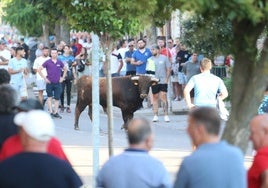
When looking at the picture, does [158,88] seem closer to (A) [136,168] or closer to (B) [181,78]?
(B) [181,78]

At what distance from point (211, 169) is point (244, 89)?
50.0 inches

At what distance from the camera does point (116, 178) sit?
7.00 m

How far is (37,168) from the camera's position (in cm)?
649

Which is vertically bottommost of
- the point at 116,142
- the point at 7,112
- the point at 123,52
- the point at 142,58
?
the point at 116,142

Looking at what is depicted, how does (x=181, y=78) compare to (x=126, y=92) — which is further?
(x=181, y=78)

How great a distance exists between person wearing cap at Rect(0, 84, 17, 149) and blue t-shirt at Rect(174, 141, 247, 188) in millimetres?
2475

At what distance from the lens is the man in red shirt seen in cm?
708

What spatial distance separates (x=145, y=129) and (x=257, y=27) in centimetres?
120

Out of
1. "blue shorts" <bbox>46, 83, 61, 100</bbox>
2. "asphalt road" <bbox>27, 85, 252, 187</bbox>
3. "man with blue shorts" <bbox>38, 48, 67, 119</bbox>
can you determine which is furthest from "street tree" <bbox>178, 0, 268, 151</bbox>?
"blue shorts" <bbox>46, 83, 61, 100</bbox>

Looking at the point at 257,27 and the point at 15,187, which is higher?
the point at 257,27

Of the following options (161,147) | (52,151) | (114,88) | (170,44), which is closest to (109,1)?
(52,151)

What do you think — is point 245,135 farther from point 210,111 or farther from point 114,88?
point 114,88

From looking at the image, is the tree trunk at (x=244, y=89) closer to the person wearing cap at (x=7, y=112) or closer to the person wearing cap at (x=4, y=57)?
the person wearing cap at (x=7, y=112)

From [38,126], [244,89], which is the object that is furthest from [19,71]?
[38,126]
